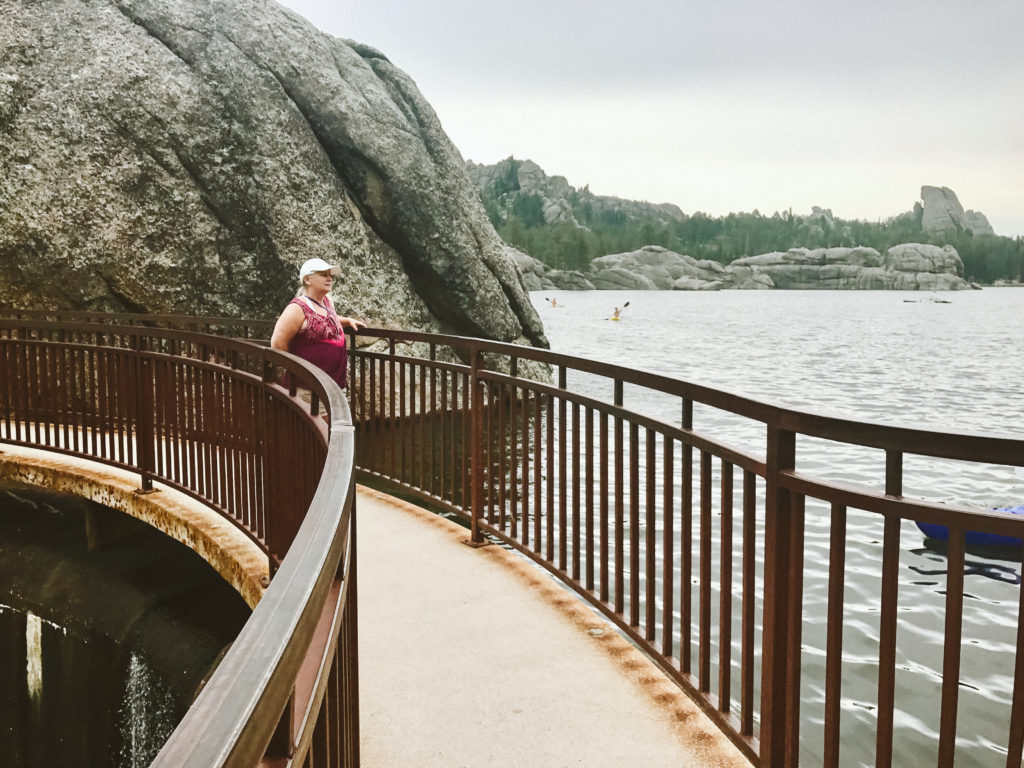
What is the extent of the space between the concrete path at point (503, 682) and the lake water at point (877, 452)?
1.45 metres

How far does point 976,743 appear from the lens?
7.61m

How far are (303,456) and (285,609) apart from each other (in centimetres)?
311

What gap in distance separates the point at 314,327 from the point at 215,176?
10886 millimetres

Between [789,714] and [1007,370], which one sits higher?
[789,714]

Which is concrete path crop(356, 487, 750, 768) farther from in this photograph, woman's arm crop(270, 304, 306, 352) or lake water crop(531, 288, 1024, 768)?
woman's arm crop(270, 304, 306, 352)

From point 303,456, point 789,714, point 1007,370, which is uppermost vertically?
point 303,456

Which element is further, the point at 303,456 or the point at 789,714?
the point at 303,456

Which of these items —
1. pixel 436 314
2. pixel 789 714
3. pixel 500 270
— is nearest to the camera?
pixel 789 714

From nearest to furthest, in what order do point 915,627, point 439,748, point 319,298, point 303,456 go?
point 439,748
point 303,456
point 319,298
point 915,627

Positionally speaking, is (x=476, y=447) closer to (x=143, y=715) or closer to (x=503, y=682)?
(x=503, y=682)

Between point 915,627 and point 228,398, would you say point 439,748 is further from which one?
point 915,627

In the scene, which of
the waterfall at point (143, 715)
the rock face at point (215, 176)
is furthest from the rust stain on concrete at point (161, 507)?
the rock face at point (215, 176)

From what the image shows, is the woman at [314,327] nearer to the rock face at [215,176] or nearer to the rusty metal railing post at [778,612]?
the rusty metal railing post at [778,612]

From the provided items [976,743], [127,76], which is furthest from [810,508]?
[127,76]
